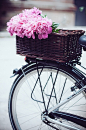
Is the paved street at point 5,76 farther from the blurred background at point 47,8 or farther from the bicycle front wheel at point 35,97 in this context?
the blurred background at point 47,8

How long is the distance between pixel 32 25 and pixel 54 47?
0.75ft

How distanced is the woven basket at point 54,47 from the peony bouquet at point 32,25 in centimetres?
6

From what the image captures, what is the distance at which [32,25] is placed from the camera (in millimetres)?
1453

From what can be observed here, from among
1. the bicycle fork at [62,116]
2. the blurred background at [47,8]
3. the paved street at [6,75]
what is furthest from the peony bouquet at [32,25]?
the blurred background at [47,8]

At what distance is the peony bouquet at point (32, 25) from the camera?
143 cm

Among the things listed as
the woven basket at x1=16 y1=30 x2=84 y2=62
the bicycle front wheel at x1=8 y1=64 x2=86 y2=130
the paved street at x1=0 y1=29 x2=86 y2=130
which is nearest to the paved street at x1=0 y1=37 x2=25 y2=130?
the paved street at x1=0 y1=29 x2=86 y2=130

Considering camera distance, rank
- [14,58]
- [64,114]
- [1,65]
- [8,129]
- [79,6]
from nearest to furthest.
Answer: [64,114] → [8,129] → [1,65] → [14,58] → [79,6]

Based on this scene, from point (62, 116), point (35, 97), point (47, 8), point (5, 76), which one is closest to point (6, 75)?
point (5, 76)

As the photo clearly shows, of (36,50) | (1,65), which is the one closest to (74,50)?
(36,50)

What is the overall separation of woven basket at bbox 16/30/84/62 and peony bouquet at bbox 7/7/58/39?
56 millimetres

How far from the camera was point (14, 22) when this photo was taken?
60.4 inches

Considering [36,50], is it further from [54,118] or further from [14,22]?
[54,118]

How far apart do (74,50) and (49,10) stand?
10.3m

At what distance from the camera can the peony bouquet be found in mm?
1435
